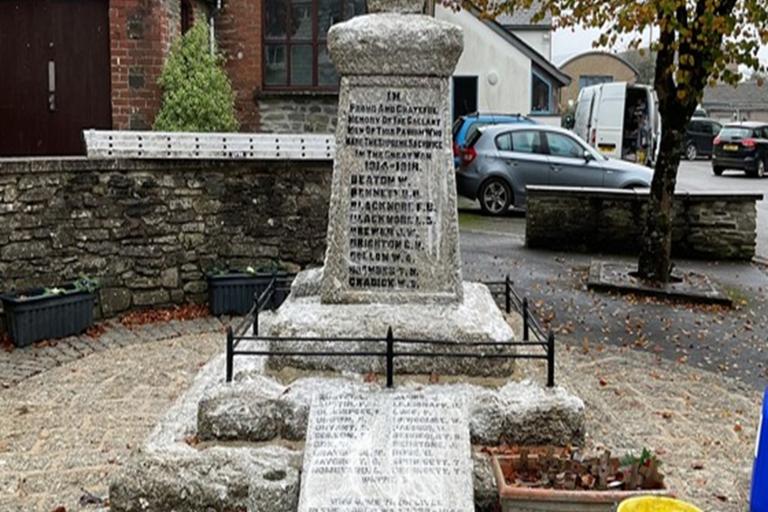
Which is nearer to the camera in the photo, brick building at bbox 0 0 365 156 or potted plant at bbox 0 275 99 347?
potted plant at bbox 0 275 99 347

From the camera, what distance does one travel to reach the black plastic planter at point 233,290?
8.92 m

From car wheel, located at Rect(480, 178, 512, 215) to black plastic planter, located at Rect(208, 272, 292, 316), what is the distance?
8.00 metres

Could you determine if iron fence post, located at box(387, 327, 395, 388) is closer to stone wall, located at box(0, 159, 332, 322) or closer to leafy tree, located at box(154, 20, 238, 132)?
stone wall, located at box(0, 159, 332, 322)

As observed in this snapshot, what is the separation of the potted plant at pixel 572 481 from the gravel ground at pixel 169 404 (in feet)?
2.11

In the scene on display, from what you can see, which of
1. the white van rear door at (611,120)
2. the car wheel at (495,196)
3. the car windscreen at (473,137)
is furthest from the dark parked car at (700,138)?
the car wheel at (495,196)

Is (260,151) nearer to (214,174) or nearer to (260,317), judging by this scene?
(214,174)

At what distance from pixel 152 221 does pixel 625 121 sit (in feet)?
54.1

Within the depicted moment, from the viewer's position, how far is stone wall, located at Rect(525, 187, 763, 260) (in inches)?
494

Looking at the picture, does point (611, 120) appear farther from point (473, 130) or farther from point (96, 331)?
point (96, 331)

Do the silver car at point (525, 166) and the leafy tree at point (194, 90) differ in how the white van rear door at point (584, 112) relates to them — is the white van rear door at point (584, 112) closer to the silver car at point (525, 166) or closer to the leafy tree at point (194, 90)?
the silver car at point (525, 166)

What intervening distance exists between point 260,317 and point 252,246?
3.25 meters

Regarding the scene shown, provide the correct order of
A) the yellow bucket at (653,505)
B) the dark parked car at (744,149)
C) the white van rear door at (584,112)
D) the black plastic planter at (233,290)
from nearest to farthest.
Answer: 1. the yellow bucket at (653,505)
2. the black plastic planter at (233,290)
3. the white van rear door at (584,112)
4. the dark parked car at (744,149)

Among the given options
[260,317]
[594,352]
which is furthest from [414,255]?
[594,352]

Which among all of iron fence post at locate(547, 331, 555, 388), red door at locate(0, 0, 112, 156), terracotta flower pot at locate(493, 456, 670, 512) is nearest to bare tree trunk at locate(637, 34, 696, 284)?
iron fence post at locate(547, 331, 555, 388)
